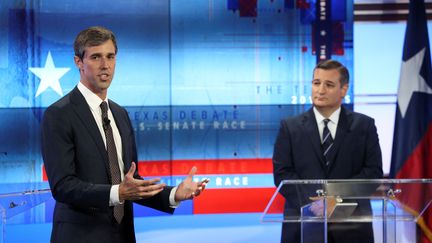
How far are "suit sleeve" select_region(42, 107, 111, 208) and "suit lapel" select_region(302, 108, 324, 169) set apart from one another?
4.67ft

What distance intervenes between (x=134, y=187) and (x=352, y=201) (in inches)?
38.4

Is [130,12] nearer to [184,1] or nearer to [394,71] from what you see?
[184,1]

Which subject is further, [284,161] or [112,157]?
[284,161]

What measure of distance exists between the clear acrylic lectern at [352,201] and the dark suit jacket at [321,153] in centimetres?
56

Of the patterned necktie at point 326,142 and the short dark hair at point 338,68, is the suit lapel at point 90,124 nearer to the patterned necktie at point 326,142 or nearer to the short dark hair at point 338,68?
the patterned necktie at point 326,142

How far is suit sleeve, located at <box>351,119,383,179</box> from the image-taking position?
3.35 metres

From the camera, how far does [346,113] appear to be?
11.4 feet

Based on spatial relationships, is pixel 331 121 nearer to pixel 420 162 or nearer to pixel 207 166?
pixel 420 162

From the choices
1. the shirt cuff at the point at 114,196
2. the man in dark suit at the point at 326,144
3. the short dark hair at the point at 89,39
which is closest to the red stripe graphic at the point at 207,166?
the man in dark suit at the point at 326,144

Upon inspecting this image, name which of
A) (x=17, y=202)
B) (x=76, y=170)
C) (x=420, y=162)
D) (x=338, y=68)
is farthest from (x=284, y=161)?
(x=420, y=162)

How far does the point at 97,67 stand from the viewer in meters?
2.36

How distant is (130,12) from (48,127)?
3266 millimetres

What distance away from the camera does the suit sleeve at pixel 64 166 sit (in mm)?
2184

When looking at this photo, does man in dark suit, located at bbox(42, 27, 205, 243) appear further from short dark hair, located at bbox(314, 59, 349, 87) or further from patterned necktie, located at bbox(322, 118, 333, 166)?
short dark hair, located at bbox(314, 59, 349, 87)
